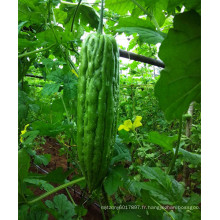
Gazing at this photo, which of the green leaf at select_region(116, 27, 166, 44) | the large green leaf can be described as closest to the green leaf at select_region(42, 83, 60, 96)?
the green leaf at select_region(116, 27, 166, 44)

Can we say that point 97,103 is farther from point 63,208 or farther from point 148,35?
point 63,208

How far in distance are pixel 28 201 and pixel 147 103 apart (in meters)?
1.20

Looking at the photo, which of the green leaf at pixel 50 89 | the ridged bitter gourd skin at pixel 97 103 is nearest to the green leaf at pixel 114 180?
the ridged bitter gourd skin at pixel 97 103

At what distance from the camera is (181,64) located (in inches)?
13.1

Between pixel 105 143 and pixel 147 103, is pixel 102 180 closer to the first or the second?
pixel 105 143

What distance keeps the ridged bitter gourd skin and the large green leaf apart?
0.27 m

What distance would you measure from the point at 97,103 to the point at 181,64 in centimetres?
32

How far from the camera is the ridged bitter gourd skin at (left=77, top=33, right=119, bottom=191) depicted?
610 mm

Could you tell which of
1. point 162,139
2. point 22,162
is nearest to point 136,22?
point 162,139

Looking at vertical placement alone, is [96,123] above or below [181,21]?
below

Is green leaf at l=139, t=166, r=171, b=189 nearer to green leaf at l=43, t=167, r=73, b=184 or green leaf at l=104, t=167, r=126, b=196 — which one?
green leaf at l=104, t=167, r=126, b=196

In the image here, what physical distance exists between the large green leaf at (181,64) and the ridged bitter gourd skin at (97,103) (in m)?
0.27
